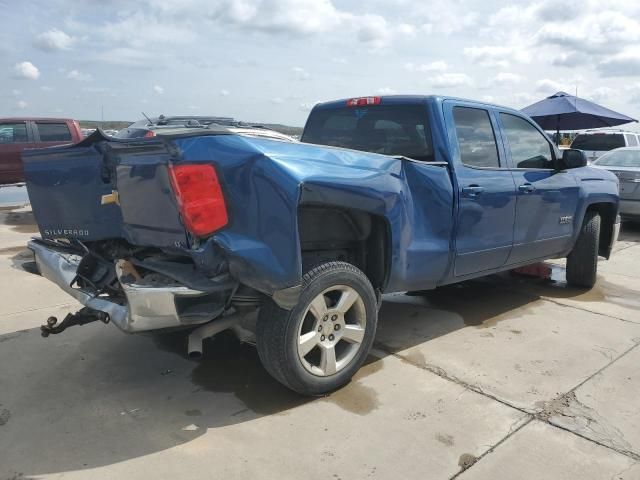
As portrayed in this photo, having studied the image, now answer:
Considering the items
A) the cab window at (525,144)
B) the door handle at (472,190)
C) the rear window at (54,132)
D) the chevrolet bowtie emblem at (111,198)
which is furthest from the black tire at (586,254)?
the rear window at (54,132)

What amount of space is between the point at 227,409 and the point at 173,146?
5.14 feet

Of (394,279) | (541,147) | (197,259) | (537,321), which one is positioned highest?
(541,147)

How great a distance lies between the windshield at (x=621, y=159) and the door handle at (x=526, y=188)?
653 centimetres

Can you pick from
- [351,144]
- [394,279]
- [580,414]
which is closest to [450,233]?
[394,279]

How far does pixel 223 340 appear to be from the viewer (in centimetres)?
433

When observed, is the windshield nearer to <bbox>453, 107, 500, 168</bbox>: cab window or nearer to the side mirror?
the side mirror

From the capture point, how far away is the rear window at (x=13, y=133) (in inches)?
485

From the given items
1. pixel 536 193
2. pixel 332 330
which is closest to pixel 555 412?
pixel 332 330

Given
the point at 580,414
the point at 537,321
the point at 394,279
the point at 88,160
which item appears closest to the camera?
the point at 580,414

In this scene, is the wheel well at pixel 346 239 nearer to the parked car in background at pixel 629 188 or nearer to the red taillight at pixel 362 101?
the red taillight at pixel 362 101

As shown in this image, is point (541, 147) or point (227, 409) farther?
point (541, 147)

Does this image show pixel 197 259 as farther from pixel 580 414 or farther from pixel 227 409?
pixel 580 414

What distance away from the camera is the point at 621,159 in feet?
34.3

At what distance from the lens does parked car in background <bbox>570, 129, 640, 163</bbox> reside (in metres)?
14.2
